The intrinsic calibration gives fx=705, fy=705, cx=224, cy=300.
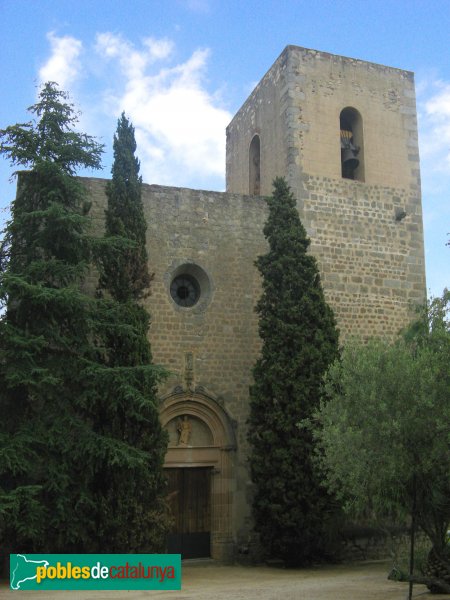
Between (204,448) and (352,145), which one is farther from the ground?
(352,145)

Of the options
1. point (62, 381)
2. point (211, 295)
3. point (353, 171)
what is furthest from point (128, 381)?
point (353, 171)

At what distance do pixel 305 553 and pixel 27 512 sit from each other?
15.8 ft

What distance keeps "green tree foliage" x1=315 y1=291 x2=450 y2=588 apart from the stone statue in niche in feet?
15.4

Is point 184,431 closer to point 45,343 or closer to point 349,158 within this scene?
point 45,343

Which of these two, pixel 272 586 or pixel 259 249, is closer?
pixel 272 586

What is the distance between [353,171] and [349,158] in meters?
0.53

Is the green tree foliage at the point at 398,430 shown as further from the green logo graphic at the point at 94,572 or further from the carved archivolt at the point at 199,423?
the carved archivolt at the point at 199,423

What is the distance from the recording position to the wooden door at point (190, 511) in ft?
42.6

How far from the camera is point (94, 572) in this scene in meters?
9.89

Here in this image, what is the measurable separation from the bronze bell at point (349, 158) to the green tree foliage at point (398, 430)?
7319mm

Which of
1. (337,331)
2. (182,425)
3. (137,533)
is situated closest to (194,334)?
(182,425)

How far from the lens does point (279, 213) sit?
13602 mm

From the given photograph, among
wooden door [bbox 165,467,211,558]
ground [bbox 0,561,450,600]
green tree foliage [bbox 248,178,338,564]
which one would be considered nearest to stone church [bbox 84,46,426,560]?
wooden door [bbox 165,467,211,558]

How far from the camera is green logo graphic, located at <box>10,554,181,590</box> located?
9703 millimetres
